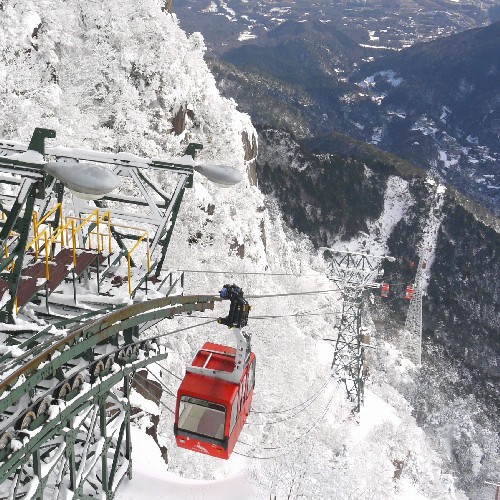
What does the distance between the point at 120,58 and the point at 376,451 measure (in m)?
38.4

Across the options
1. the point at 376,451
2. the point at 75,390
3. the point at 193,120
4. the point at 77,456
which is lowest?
the point at 376,451

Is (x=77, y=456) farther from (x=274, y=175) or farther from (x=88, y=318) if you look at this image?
(x=274, y=175)

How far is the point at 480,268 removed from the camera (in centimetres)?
13762

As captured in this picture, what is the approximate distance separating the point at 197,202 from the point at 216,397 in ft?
98.3

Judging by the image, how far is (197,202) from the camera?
40.8 m

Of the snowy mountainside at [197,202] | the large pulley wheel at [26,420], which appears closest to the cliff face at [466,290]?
the snowy mountainside at [197,202]

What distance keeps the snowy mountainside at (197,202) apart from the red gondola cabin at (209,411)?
15516mm

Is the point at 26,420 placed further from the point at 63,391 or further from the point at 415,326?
the point at 415,326

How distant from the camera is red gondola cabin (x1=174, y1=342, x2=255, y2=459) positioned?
39.6 ft

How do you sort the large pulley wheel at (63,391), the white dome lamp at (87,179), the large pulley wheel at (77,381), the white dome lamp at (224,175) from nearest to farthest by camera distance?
1. the white dome lamp at (87,179)
2. the large pulley wheel at (63,391)
3. the large pulley wheel at (77,381)
4. the white dome lamp at (224,175)

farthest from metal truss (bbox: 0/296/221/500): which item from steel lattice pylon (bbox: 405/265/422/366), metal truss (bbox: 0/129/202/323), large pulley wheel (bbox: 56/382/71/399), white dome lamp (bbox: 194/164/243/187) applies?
steel lattice pylon (bbox: 405/265/422/366)

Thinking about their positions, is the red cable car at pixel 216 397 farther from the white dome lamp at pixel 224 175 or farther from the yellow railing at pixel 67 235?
the white dome lamp at pixel 224 175

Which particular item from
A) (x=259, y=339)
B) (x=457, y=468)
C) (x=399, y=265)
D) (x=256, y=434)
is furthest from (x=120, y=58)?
(x=399, y=265)

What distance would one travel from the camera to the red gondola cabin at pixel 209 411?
12070 mm
